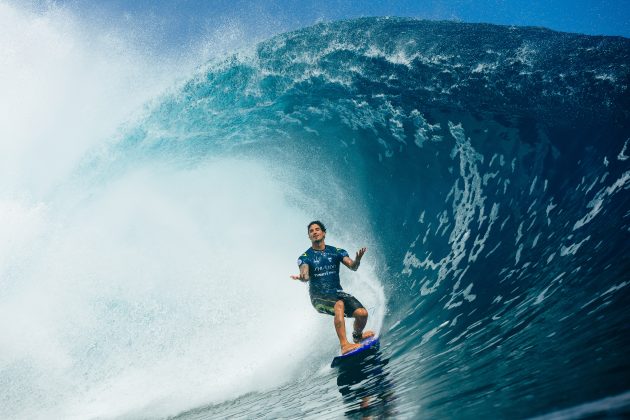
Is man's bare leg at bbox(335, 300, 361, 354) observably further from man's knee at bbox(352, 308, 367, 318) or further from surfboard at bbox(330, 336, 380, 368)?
man's knee at bbox(352, 308, 367, 318)

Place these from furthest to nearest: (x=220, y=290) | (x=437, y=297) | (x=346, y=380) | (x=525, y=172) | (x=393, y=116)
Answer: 1. (x=393, y=116)
2. (x=220, y=290)
3. (x=525, y=172)
4. (x=437, y=297)
5. (x=346, y=380)

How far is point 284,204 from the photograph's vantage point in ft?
35.6

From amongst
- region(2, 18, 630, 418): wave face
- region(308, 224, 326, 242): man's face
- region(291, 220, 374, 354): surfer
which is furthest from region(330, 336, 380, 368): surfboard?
region(308, 224, 326, 242): man's face

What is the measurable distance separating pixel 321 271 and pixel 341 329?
35.8 inches

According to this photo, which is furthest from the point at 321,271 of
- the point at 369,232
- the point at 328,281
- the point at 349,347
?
the point at 369,232

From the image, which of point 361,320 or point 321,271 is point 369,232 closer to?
point 321,271

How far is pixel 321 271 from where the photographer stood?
5.26 m

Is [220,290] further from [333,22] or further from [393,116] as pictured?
[333,22]

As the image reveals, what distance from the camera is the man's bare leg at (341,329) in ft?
14.3

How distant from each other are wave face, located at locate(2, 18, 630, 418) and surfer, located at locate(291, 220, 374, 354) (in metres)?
0.51

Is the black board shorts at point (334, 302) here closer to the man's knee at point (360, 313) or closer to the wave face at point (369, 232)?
the man's knee at point (360, 313)

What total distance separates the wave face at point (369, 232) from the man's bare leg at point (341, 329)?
298 mm

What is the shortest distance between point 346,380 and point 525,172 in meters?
4.73

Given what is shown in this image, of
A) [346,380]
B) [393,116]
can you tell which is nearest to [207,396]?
[346,380]
